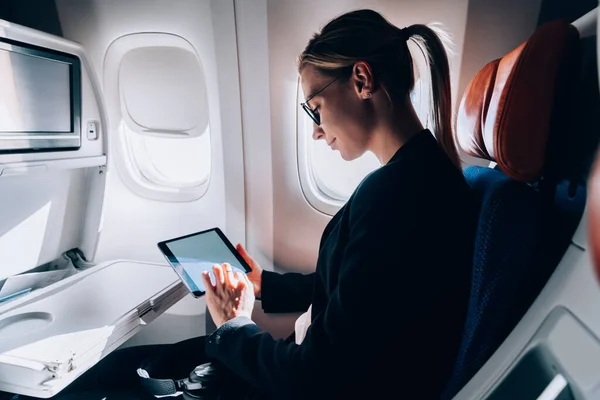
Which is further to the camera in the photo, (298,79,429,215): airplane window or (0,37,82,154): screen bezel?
(298,79,429,215): airplane window

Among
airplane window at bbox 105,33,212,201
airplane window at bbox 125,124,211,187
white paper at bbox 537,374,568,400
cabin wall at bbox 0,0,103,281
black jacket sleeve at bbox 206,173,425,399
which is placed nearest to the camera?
white paper at bbox 537,374,568,400

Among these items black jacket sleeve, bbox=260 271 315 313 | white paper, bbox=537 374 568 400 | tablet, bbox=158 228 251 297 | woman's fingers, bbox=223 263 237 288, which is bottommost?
black jacket sleeve, bbox=260 271 315 313

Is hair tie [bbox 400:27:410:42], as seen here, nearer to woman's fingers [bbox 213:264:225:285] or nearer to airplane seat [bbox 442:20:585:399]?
airplane seat [bbox 442:20:585:399]

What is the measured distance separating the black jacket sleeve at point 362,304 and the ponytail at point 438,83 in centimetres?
33

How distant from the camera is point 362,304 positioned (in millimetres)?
796

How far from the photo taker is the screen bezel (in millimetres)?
1326

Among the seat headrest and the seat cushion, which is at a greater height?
the seat headrest

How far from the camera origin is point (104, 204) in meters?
1.92

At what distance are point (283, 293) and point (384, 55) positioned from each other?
957 millimetres

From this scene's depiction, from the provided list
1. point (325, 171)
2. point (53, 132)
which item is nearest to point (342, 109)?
point (325, 171)

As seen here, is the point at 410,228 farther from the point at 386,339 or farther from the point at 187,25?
the point at 187,25

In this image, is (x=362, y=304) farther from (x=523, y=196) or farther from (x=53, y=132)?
A: (x=53, y=132)

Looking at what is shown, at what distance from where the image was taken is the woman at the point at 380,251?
80 cm

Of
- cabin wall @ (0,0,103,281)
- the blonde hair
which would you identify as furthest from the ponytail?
cabin wall @ (0,0,103,281)
